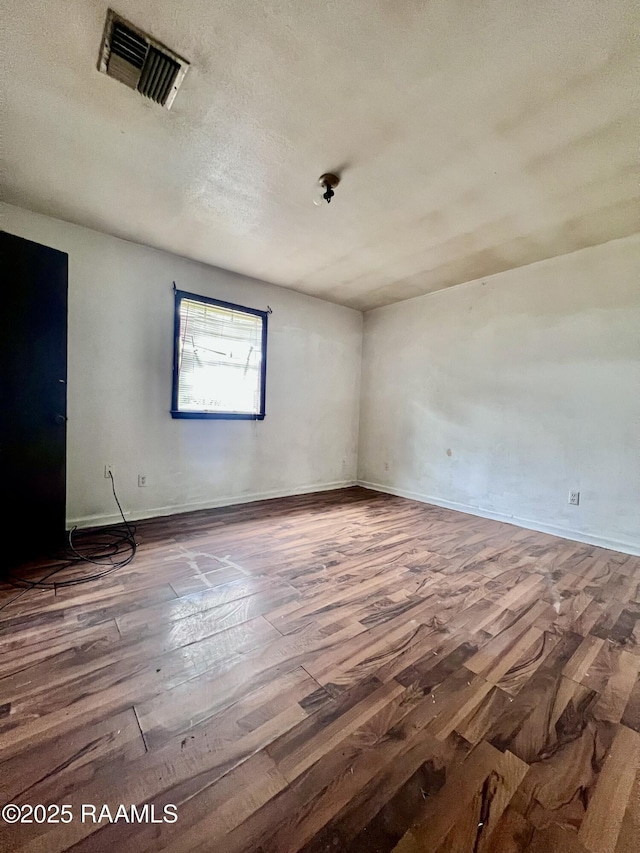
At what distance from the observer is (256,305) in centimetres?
402

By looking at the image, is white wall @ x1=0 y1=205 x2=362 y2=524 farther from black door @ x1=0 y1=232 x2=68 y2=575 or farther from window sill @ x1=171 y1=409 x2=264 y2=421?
black door @ x1=0 y1=232 x2=68 y2=575

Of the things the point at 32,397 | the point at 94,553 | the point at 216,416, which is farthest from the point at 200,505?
the point at 32,397

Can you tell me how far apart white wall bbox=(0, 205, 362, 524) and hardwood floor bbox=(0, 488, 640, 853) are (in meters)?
1.29

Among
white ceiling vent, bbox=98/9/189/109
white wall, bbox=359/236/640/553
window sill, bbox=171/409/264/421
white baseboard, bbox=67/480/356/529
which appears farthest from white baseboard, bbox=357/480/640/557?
white ceiling vent, bbox=98/9/189/109

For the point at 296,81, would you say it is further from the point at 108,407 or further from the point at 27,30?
the point at 108,407

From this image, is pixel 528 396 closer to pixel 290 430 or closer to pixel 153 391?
pixel 290 430

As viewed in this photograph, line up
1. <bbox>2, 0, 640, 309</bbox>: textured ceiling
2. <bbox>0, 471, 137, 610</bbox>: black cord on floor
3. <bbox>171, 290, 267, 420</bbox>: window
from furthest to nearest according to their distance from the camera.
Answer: <bbox>171, 290, 267, 420</bbox>: window, <bbox>0, 471, 137, 610</bbox>: black cord on floor, <bbox>2, 0, 640, 309</bbox>: textured ceiling

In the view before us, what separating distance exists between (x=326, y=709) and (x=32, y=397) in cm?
260

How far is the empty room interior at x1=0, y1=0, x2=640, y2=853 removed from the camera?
1.02 m

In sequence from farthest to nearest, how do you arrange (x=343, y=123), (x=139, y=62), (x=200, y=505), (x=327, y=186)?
1. (x=200, y=505)
2. (x=327, y=186)
3. (x=343, y=123)
4. (x=139, y=62)

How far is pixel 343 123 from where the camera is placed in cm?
177

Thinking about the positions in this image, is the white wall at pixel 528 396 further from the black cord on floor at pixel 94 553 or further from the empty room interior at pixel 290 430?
the black cord on floor at pixel 94 553

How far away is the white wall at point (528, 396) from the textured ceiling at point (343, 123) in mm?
581

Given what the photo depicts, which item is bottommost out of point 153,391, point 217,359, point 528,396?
point 153,391
